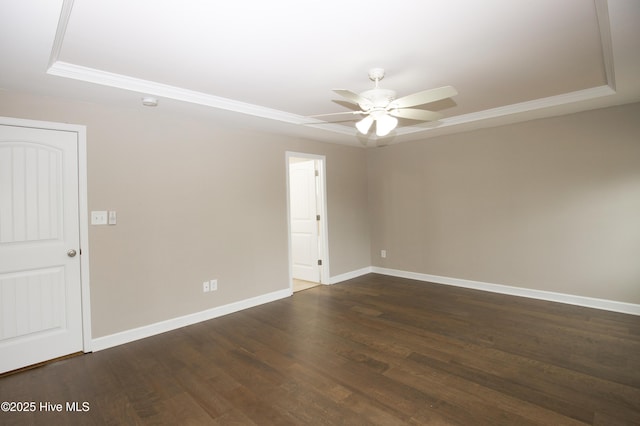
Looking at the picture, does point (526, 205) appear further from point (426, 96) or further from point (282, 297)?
point (282, 297)

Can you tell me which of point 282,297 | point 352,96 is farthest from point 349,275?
point 352,96

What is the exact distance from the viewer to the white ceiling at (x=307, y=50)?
1.91 meters

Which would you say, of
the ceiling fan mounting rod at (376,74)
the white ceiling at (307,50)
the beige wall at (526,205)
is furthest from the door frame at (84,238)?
the beige wall at (526,205)

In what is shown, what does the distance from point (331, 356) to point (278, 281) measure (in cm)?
196

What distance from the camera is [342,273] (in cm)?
568

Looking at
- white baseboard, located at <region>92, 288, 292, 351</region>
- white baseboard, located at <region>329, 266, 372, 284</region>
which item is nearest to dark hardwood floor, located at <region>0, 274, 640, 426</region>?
white baseboard, located at <region>92, 288, 292, 351</region>

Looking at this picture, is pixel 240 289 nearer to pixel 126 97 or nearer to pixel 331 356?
pixel 331 356

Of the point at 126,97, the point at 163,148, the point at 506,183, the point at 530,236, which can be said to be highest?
the point at 126,97

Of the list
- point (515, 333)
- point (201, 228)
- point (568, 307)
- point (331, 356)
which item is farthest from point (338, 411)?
point (568, 307)

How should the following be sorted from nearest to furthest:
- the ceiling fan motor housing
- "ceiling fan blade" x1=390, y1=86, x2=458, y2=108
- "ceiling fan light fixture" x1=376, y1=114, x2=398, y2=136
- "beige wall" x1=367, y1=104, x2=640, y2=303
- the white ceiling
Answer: the white ceiling
"ceiling fan blade" x1=390, y1=86, x2=458, y2=108
the ceiling fan motor housing
"ceiling fan light fixture" x1=376, y1=114, x2=398, y2=136
"beige wall" x1=367, y1=104, x2=640, y2=303

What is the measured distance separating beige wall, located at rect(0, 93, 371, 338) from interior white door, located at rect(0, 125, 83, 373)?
0.16m

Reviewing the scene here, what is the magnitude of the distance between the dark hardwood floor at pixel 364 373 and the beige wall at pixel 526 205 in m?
0.62

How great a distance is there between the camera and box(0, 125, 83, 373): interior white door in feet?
9.04

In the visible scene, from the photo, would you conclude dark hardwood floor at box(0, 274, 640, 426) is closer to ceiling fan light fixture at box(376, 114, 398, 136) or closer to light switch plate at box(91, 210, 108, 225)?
light switch plate at box(91, 210, 108, 225)
